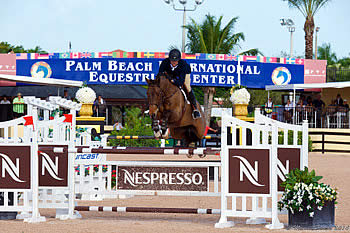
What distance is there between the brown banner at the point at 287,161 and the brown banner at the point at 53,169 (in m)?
2.79

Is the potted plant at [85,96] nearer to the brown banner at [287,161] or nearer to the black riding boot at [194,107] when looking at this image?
the black riding boot at [194,107]

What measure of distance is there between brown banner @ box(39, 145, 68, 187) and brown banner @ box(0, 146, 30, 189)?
224 mm

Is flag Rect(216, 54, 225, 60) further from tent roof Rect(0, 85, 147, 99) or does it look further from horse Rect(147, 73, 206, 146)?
horse Rect(147, 73, 206, 146)

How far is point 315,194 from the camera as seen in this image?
6.82m

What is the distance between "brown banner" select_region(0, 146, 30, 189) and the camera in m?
7.47

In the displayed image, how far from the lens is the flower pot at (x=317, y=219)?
6863 mm

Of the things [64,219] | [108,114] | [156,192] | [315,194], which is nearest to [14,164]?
[64,219]

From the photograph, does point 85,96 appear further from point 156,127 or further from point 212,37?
point 212,37

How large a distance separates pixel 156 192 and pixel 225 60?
22.0m

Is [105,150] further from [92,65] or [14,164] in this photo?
[92,65]

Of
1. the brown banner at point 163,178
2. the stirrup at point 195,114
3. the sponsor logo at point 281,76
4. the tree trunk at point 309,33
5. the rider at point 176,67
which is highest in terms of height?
the tree trunk at point 309,33

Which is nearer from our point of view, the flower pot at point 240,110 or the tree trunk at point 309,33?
Answer: the flower pot at point 240,110

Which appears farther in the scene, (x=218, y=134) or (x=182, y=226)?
(x=218, y=134)

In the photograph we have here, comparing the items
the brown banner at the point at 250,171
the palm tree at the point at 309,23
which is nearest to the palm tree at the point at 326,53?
the palm tree at the point at 309,23
